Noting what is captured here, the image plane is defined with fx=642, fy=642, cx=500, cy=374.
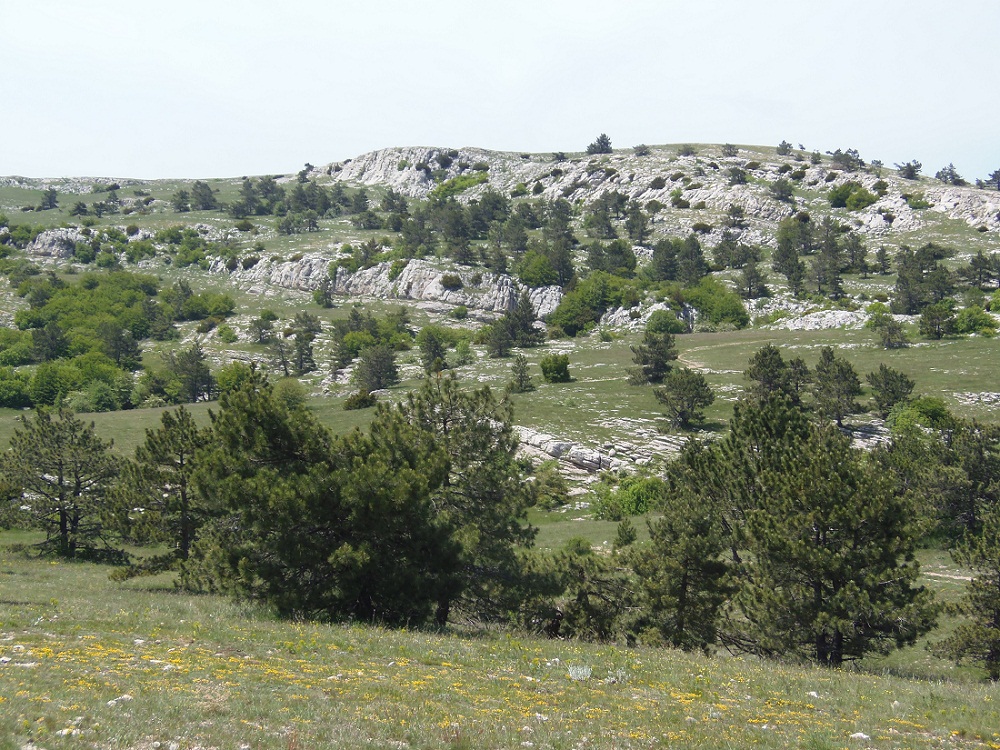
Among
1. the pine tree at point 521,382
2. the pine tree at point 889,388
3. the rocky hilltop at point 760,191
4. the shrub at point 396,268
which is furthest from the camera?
the shrub at point 396,268

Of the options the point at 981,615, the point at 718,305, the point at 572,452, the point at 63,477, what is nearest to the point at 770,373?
the point at 572,452

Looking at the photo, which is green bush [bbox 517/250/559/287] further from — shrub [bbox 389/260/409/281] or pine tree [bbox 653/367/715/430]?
pine tree [bbox 653/367/715/430]

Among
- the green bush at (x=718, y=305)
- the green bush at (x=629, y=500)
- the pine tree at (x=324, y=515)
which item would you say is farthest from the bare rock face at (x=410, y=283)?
the pine tree at (x=324, y=515)

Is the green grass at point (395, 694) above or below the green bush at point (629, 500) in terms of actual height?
above

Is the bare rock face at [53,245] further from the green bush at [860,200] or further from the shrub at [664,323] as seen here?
the green bush at [860,200]

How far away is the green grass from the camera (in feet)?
28.2

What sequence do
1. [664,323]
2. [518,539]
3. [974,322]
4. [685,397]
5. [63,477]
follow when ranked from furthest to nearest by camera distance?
[664,323], [974,322], [685,397], [63,477], [518,539]

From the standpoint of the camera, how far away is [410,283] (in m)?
137

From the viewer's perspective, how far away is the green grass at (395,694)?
8609 mm

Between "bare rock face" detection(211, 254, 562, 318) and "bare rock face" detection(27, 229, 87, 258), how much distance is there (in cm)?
4191

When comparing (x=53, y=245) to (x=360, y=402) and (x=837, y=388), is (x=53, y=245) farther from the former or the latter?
(x=837, y=388)

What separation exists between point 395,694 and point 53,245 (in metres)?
193

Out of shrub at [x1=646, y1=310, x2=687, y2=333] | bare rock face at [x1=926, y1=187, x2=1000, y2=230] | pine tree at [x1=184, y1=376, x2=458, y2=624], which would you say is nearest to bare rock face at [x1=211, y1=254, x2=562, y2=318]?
shrub at [x1=646, y1=310, x2=687, y2=333]

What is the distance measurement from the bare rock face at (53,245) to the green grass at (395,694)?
178m
